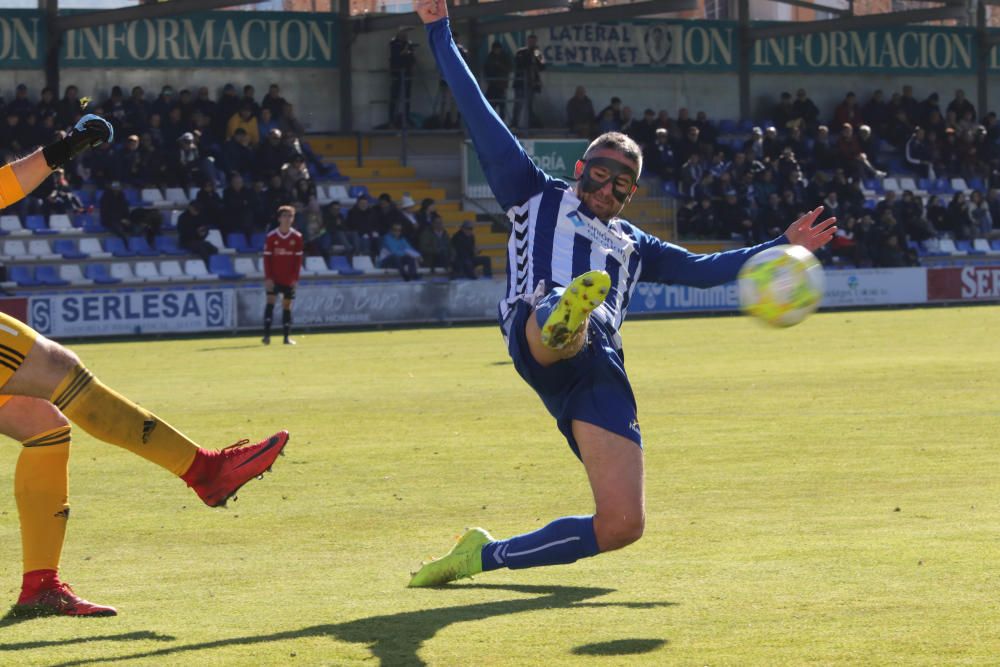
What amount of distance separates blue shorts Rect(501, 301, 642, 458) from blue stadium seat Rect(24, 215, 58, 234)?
2492cm

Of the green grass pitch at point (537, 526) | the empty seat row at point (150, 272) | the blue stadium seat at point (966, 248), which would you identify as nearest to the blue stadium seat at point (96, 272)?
the empty seat row at point (150, 272)

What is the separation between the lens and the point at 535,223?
6.69m

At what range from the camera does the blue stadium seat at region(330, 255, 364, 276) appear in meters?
31.6

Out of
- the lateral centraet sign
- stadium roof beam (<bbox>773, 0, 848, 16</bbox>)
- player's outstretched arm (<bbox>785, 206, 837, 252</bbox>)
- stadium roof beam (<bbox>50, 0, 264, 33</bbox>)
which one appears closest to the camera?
player's outstretched arm (<bbox>785, 206, 837, 252</bbox>)

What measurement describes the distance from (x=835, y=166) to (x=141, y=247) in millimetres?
18213

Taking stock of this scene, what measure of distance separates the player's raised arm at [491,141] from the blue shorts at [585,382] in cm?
56

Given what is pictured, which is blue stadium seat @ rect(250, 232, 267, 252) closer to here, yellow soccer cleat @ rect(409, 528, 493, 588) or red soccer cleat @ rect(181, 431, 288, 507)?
yellow soccer cleat @ rect(409, 528, 493, 588)

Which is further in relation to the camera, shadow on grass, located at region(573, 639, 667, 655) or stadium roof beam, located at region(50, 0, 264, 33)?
stadium roof beam, located at region(50, 0, 264, 33)

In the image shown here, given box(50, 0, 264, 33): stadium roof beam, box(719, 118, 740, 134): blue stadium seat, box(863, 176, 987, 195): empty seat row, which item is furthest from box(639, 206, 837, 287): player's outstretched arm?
box(719, 118, 740, 134): blue stadium seat

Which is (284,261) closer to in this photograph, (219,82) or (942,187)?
(219,82)

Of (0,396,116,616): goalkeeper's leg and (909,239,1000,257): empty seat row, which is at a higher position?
(0,396,116,616): goalkeeper's leg

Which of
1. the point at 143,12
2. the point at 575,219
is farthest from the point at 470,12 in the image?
the point at 575,219

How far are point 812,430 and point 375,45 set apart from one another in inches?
1097

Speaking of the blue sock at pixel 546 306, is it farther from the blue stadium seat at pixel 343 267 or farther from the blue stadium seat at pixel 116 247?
the blue stadium seat at pixel 343 267
